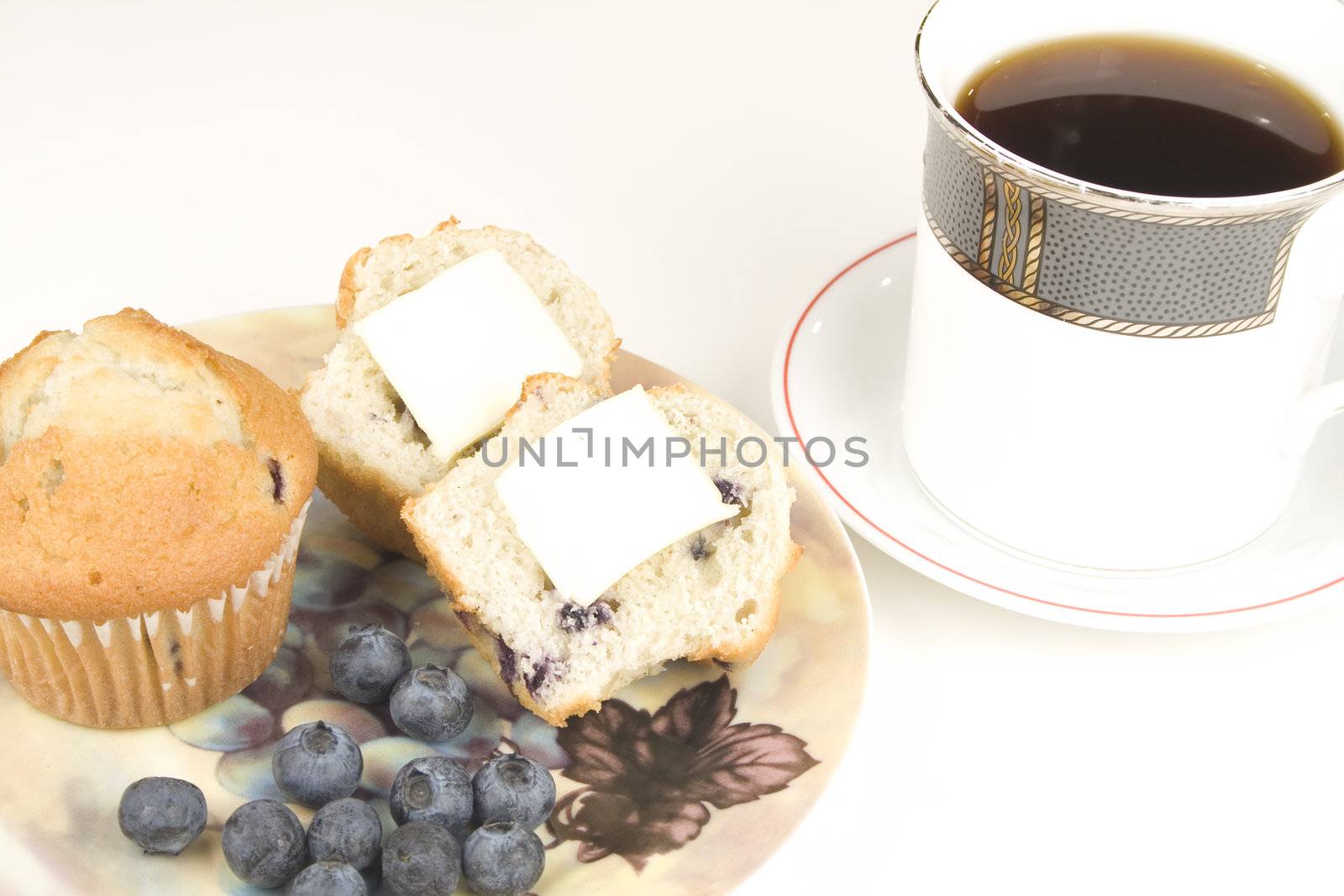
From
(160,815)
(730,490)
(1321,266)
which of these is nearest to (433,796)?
(160,815)

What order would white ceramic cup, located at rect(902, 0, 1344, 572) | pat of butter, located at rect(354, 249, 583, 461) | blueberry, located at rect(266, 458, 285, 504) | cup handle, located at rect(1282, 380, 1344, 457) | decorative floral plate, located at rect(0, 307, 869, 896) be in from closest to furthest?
decorative floral plate, located at rect(0, 307, 869, 896), white ceramic cup, located at rect(902, 0, 1344, 572), blueberry, located at rect(266, 458, 285, 504), cup handle, located at rect(1282, 380, 1344, 457), pat of butter, located at rect(354, 249, 583, 461)

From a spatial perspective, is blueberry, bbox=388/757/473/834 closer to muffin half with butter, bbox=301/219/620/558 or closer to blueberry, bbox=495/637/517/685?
blueberry, bbox=495/637/517/685

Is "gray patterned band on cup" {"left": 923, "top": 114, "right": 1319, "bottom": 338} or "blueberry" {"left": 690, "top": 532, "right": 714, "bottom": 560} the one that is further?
"blueberry" {"left": 690, "top": 532, "right": 714, "bottom": 560}

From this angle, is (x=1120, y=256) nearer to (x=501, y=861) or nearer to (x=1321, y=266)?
(x=1321, y=266)

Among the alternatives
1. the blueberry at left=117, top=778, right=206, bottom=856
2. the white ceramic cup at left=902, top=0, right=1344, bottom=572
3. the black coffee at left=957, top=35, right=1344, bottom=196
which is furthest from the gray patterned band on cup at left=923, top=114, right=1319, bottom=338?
the blueberry at left=117, top=778, right=206, bottom=856

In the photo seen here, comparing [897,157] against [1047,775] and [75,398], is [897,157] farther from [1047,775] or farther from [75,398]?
[75,398]

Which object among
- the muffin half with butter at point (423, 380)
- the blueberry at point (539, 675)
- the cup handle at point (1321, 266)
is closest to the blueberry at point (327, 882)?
the blueberry at point (539, 675)

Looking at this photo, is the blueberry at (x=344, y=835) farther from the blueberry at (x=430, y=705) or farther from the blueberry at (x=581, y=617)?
the blueberry at (x=581, y=617)

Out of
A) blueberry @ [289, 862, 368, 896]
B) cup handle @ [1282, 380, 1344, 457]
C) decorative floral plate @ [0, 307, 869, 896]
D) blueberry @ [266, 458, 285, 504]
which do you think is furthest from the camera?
cup handle @ [1282, 380, 1344, 457]
